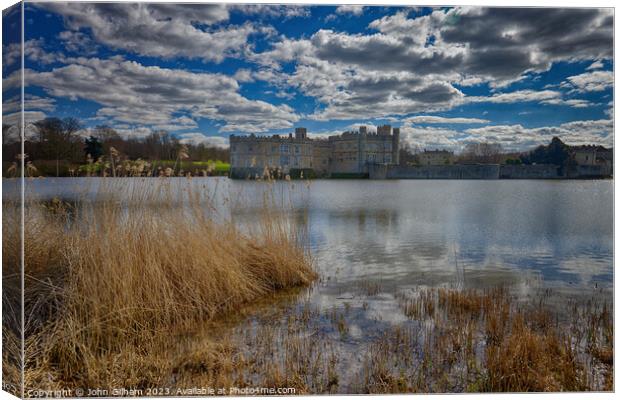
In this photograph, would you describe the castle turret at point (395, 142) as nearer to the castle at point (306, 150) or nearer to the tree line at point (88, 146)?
the castle at point (306, 150)

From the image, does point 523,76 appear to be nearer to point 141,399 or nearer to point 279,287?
point 279,287

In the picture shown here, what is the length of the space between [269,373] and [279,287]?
1434 millimetres

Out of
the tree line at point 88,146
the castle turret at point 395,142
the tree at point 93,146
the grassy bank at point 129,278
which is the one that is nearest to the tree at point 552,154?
the castle turret at point 395,142

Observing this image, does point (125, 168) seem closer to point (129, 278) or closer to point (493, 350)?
point (129, 278)

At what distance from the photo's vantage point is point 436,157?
396 centimetres

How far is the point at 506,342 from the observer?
111 inches

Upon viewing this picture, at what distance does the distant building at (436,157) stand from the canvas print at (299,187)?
0.03 metres

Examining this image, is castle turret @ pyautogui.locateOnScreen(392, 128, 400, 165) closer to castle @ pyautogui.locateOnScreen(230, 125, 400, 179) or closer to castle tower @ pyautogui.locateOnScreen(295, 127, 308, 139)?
castle @ pyautogui.locateOnScreen(230, 125, 400, 179)

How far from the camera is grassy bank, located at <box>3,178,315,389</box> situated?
258 centimetres

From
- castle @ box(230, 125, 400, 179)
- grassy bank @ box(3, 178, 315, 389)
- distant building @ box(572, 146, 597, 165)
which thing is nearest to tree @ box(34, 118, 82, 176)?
grassy bank @ box(3, 178, 315, 389)

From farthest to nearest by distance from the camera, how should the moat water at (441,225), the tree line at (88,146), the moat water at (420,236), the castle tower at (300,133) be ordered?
the castle tower at (300,133), the moat water at (441,225), the moat water at (420,236), the tree line at (88,146)

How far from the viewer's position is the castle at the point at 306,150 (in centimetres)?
373

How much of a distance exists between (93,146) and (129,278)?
1.07 metres

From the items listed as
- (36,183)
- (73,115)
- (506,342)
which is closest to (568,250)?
(506,342)
